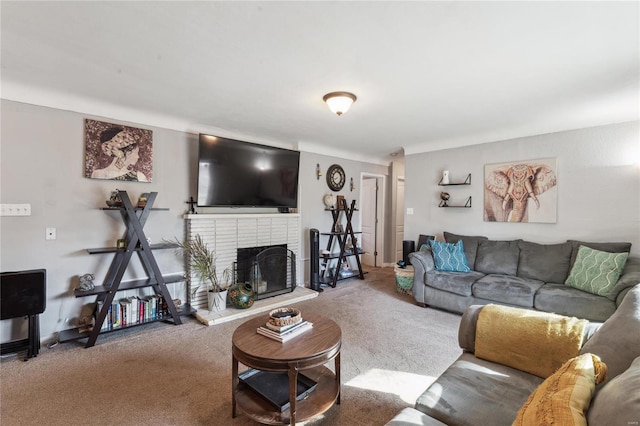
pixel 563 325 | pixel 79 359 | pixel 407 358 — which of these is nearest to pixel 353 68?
pixel 563 325

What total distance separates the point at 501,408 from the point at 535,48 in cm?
219

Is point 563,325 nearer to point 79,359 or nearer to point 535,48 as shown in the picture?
point 535,48

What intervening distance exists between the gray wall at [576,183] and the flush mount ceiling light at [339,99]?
2.53m

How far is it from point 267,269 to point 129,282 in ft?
5.49

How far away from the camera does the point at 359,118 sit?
137 inches

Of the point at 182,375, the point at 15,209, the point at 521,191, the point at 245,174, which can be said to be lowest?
the point at 182,375

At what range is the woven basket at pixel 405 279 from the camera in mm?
4133

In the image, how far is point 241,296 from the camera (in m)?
3.55

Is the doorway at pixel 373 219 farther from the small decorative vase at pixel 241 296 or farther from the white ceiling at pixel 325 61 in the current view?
the small decorative vase at pixel 241 296

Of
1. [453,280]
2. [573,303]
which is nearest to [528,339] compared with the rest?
[573,303]

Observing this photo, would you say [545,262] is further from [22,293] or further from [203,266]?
[22,293]

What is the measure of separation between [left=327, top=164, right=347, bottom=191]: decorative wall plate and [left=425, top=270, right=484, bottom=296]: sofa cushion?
2260mm

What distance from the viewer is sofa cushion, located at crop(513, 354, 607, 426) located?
0.76 metres

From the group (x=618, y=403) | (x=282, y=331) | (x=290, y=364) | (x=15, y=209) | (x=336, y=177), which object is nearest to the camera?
(x=618, y=403)
